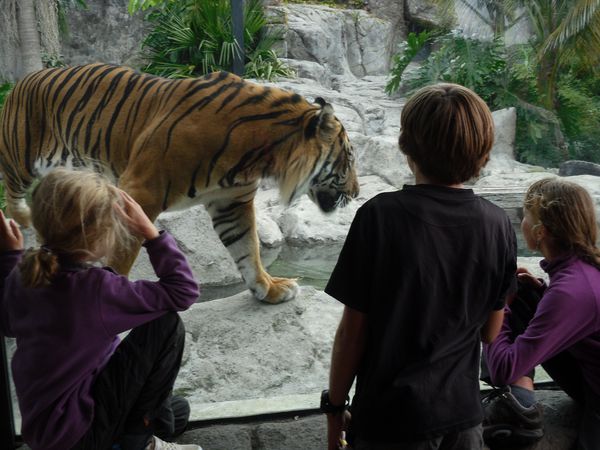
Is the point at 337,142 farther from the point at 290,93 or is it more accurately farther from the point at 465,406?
the point at 465,406

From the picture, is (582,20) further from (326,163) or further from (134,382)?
(134,382)

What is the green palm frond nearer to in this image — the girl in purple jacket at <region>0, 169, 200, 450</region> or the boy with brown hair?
the boy with brown hair

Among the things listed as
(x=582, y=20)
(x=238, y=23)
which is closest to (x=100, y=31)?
(x=238, y=23)

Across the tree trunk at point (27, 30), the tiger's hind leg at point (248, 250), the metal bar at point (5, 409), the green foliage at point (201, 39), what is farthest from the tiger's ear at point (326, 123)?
the metal bar at point (5, 409)

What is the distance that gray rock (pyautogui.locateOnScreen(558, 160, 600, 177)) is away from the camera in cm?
207

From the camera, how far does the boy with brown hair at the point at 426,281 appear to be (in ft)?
3.18

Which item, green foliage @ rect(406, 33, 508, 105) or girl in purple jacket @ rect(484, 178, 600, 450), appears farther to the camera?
green foliage @ rect(406, 33, 508, 105)

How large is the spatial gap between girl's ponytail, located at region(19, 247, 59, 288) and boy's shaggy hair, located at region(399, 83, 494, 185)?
61cm

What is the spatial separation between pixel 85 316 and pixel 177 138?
1.01m

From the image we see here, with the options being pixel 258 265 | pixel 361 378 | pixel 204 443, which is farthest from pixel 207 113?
pixel 361 378

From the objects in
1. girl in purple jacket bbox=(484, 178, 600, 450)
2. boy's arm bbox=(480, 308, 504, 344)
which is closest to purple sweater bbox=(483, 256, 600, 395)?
girl in purple jacket bbox=(484, 178, 600, 450)

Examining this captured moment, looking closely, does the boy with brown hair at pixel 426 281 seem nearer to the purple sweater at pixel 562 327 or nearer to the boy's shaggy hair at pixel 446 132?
the boy's shaggy hair at pixel 446 132

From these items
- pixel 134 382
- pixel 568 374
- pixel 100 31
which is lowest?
pixel 568 374

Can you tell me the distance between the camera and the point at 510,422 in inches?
55.3
